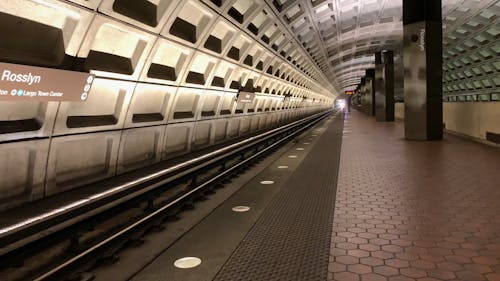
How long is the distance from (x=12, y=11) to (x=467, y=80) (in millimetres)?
39719

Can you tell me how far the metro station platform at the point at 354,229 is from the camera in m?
3.24

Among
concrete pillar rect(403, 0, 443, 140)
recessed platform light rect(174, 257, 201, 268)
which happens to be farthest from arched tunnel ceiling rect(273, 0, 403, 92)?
recessed platform light rect(174, 257, 201, 268)

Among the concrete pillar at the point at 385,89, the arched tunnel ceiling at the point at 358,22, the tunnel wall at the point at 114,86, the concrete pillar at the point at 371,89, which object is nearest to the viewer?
the tunnel wall at the point at 114,86

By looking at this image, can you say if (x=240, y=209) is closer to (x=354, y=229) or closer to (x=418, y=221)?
(x=354, y=229)

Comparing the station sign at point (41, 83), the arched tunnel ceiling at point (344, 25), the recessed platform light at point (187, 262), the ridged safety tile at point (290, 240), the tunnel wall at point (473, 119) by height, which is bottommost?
the recessed platform light at point (187, 262)

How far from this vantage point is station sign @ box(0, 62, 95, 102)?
347 centimetres

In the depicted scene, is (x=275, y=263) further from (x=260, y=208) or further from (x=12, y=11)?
(x=12, y=11)

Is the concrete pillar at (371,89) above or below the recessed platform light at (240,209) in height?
above

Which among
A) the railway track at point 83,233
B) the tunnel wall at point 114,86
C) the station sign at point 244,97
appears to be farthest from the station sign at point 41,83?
the station sign at point 244,97

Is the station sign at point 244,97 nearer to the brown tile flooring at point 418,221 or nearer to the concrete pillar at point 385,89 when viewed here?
the brown tile flooring at point 418,221

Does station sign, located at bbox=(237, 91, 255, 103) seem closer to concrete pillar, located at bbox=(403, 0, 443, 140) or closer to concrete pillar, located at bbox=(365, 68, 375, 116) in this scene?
concrete pillar, located at bbox=(403, 0, 443, 140)

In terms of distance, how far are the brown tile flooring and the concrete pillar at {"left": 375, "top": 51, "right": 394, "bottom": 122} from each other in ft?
54.6

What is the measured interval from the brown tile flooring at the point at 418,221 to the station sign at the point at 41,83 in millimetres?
3404

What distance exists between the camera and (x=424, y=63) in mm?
12117
